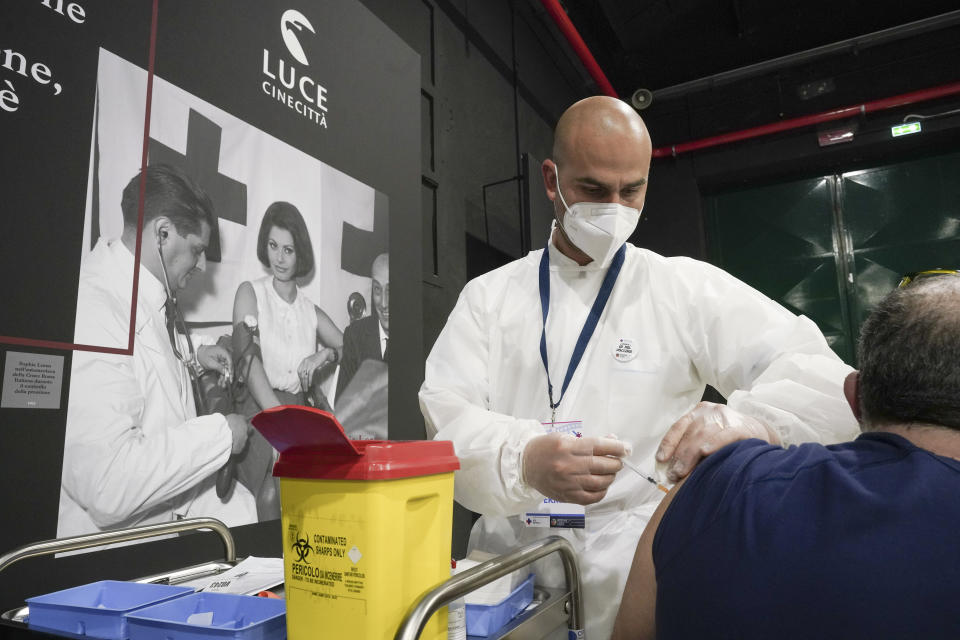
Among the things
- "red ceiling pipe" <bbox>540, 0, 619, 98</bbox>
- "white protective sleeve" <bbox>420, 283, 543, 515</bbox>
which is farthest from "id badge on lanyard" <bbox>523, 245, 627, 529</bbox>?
"red ceiling pipe" <bbox>540, 0, 619, 98</bbox>

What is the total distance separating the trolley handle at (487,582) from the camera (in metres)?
0.70

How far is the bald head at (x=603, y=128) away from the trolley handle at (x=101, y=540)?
4.00 ft

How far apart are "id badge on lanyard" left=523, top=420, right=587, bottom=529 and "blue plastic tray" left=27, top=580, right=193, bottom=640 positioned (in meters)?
0.70

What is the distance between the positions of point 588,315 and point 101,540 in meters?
1.13

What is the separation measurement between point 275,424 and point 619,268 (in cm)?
112

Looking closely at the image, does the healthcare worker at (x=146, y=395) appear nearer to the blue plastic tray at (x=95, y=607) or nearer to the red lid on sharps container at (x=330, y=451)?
the blue plastic tray at (x=95, y=607)

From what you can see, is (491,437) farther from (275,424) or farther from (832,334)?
(832,334)

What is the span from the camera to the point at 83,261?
57.3 inches

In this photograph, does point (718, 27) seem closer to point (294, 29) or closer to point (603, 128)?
point (294, 29)

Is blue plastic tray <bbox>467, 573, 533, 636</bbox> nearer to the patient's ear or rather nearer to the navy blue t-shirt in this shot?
the navy blue t-shirt

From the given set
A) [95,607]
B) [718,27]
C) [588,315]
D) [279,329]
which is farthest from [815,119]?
[95,607]

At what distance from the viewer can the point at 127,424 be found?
5.01ft

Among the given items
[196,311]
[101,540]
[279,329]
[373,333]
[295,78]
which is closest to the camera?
[101,540]

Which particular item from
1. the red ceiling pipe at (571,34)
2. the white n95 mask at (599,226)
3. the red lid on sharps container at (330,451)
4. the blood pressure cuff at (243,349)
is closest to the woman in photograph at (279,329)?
the blood pressure cuff at (243,349)
